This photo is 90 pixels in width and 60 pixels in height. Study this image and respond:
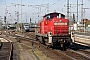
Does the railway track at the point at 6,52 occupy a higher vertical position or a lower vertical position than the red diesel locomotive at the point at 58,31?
lower

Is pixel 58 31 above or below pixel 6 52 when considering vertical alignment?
above

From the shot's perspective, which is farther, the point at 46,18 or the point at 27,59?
the point at 46,18

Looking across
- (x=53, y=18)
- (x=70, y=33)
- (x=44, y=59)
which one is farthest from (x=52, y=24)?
(x=44, y=59)

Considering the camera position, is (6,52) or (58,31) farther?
(58,31)

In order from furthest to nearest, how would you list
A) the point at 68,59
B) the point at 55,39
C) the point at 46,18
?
1. the point at 46,18
2. the point at 55,39
3. the point at 68,59

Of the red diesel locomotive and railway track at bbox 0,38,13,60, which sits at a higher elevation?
the red diesel locomotive

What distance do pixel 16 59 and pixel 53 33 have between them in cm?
690

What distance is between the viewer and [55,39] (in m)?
20.4

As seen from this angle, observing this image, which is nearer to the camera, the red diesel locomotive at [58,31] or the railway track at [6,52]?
the railway track at [6,52]

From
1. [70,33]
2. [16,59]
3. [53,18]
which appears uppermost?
[53,18]

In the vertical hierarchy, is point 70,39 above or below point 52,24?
below

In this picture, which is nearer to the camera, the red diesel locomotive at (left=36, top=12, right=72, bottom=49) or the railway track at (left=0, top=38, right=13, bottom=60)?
the railway track at (left=0, top=38, right=13, bottom=60)

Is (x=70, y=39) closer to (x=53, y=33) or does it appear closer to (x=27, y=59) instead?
(x=53, y=33)

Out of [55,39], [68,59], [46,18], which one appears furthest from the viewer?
[46,18]
